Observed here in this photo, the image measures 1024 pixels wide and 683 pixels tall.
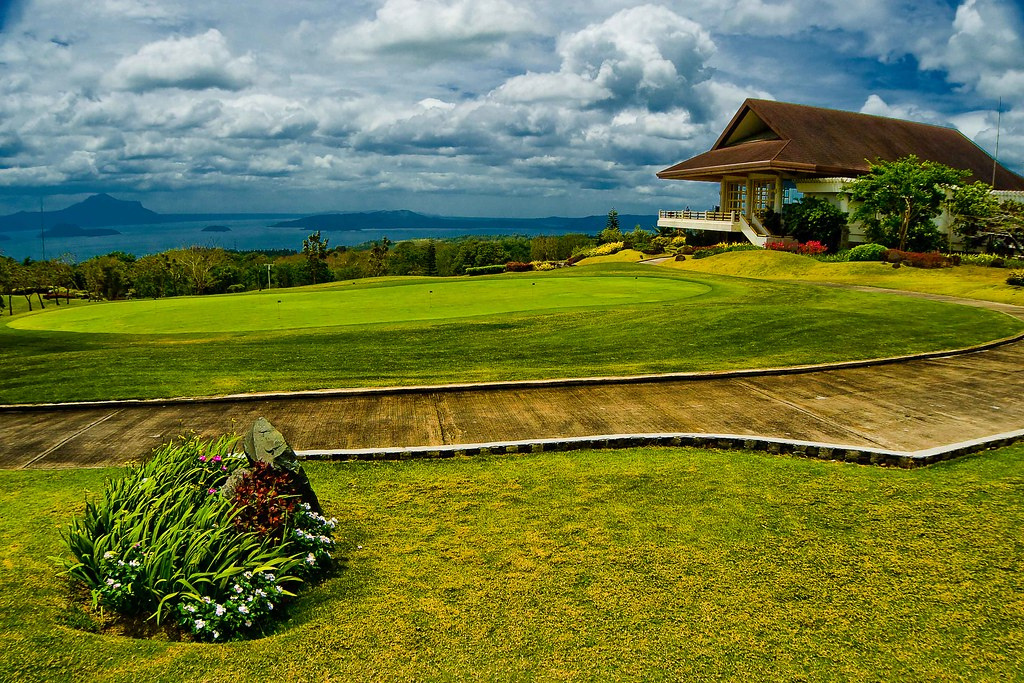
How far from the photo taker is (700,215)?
54938 mm

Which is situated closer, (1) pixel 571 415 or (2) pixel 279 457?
(2) pixel 279 457

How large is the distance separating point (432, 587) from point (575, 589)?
4.02 ft

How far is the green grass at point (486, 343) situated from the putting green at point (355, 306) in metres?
0.20

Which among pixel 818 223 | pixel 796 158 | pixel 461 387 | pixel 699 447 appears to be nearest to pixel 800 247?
pixel 818 223

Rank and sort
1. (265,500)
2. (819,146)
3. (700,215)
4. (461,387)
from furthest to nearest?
(700,215) → (819,146) → (461,387) → (265,500)

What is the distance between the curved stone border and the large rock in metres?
2.17

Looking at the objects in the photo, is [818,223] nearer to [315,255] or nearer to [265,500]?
[265,500]

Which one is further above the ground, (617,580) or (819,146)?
(819,146)

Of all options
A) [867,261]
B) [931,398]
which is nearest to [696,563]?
[931,398]

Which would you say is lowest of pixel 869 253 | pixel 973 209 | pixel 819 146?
pixel 869 253

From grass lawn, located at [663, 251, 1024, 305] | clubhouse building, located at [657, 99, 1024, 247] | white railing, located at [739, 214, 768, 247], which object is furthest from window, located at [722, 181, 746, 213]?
grass lawn, located at [663, 251, 1024, 305]

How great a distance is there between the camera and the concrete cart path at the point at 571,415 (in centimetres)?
955

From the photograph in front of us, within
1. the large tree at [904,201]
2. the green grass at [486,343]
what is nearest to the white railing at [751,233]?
the large tree at [904,201]

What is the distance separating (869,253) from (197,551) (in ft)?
128
